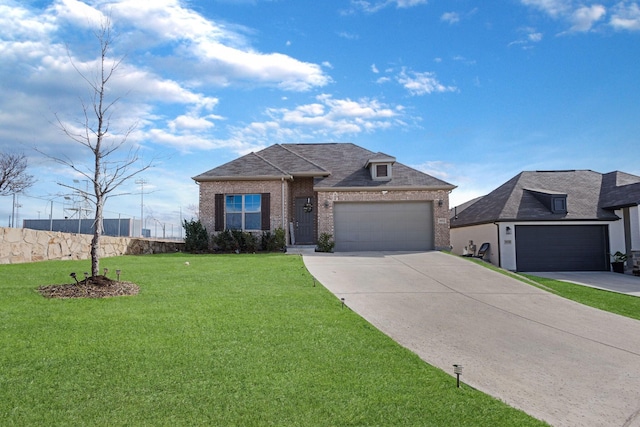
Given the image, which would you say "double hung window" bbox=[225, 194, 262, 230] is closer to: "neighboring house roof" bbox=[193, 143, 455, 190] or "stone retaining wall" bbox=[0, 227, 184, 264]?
"neighboring house roof" bbox=[193, 143, 455, 190]

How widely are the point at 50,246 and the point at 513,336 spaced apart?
14048mm

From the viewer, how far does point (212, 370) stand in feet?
14.1

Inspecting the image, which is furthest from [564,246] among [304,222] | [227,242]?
[227,242]

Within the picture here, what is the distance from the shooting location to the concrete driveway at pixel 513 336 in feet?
14.3

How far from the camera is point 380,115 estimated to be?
15078 mm

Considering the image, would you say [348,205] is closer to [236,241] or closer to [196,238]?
[236,241]

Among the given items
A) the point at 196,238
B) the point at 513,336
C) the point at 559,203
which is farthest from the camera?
the point at 559,203

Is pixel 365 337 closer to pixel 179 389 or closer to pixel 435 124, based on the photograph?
pixel 179 389

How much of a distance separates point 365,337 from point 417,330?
1247mm

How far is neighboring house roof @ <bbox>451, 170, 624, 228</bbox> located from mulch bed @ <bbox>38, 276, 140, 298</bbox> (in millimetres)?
15955

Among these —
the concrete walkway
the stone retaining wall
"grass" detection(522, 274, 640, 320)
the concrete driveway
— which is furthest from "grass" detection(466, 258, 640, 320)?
the stone retaining wall

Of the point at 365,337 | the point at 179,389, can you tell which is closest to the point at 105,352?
the point at 179,389

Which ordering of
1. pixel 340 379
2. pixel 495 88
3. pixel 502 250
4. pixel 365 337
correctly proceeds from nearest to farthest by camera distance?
pixel 340 379 → pixel 365 337 → pixel 495 88 → pixel 502 250

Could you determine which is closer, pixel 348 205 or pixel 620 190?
pixel 348 205
